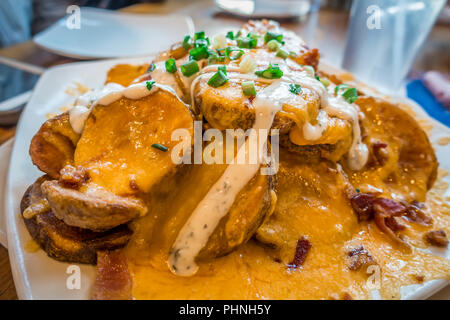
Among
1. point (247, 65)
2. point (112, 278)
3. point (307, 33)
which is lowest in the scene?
point (307, 33)

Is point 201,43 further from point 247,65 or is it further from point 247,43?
point 247,65

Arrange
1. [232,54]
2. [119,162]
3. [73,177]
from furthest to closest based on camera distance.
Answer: [232,54] → [119,162] → [73,177]

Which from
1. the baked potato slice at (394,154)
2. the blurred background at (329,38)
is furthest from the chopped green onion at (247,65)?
the blurred background at (329,38)

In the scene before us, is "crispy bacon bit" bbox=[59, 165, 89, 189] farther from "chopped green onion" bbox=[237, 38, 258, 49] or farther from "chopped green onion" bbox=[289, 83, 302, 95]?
"chopped green onion" bbox=[237, 38, 258, 49]

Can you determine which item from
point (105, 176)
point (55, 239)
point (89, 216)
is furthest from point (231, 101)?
point (55, 239)

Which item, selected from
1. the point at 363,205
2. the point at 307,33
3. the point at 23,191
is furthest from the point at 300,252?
the point at 307,33

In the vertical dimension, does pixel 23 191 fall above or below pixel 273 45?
below
